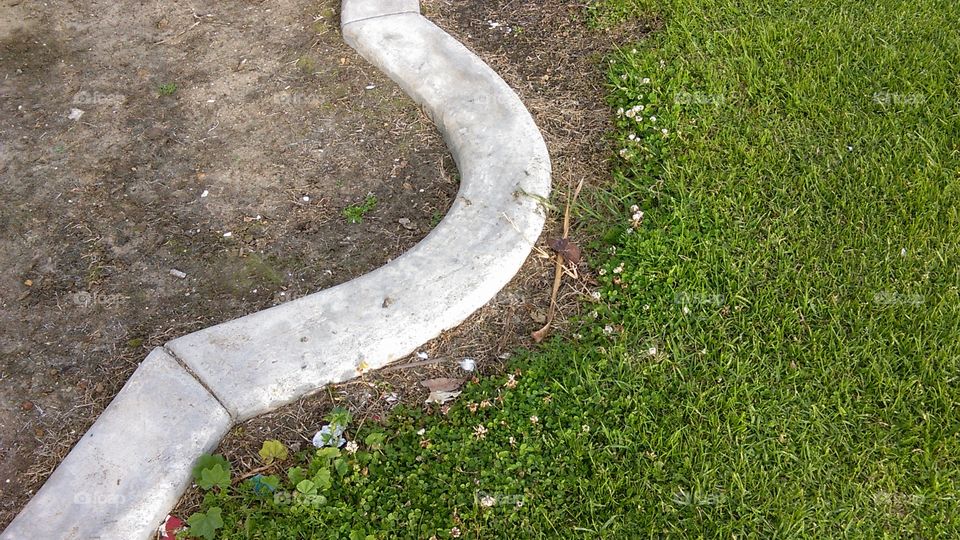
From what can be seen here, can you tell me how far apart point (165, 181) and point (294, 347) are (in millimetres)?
1247

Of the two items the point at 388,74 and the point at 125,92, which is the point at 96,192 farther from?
the point at 388,74

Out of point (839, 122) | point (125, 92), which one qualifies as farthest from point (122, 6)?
point (839, 122)

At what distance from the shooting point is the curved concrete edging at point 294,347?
2.37 metres

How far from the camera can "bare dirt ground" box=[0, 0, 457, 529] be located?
286 cm

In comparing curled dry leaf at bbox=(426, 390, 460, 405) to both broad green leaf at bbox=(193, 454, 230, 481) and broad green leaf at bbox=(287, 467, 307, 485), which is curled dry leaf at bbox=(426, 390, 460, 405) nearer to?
broad green leaf at bbox=(287, 467, 307, 485)

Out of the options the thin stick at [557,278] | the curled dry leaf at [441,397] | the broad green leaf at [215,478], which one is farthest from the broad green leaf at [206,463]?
the thin stick at [557,278]

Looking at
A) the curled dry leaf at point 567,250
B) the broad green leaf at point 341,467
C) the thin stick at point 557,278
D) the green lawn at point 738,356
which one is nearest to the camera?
the green lawn at point 738,356

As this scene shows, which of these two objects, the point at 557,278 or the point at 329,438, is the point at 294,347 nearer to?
the point at 329,438

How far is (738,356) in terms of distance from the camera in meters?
2.64

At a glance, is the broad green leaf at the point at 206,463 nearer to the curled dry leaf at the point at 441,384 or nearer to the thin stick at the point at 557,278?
the curled dry leaf at the point at 441,384

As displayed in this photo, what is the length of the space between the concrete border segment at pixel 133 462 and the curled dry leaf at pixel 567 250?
4.43ft

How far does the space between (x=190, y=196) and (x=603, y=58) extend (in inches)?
82.2

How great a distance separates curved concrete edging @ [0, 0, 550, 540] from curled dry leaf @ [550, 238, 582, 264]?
104 mm

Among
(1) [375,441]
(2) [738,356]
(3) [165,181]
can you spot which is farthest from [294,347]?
(2) [738,356]
